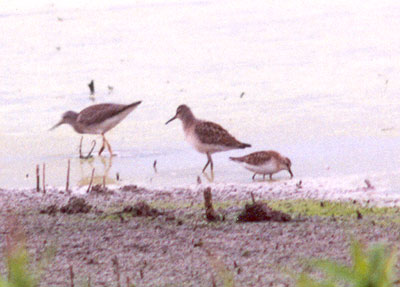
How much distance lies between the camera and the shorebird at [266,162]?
8344 millimetres

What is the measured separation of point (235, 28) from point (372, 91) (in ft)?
17.9

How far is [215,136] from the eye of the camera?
9438 millimetres

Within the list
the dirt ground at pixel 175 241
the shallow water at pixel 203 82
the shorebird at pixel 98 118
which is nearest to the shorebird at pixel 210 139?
the shallow water at pixel 203 82

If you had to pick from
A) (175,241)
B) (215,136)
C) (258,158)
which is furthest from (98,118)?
(175,241)

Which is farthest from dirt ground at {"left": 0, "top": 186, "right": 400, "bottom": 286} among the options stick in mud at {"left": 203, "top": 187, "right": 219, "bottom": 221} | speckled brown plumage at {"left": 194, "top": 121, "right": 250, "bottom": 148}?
speckled brown plumage at {"left": 194, "top": 121, "right": 250, "bottom": 148}

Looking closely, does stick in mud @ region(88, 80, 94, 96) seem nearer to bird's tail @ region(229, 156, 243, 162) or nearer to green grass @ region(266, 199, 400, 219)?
bird's tail @ region(229, 156, 243, 162)

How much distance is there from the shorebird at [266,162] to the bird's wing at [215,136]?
0.71 m

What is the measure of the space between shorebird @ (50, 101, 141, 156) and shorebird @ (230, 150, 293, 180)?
213 cm

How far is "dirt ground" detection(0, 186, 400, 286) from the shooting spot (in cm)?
436

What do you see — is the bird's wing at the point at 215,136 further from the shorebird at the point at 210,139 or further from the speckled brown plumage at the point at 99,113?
the speckled brown plumage at the point at 99,113

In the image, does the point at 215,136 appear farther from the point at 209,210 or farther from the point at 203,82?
the point at 209,210

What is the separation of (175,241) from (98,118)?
5444 mm

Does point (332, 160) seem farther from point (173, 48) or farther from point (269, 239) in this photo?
point (173, 48)

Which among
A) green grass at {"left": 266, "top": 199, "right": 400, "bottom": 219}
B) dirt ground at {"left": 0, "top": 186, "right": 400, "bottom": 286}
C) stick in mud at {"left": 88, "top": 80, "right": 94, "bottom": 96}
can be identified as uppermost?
stick in mud at {"left": 88, "top": 80, "right": 94, "bottom": 96}
